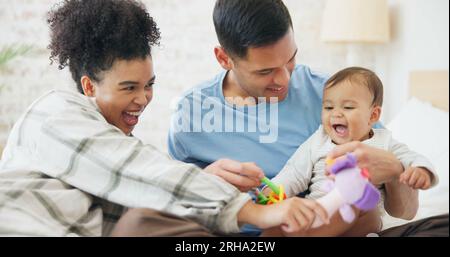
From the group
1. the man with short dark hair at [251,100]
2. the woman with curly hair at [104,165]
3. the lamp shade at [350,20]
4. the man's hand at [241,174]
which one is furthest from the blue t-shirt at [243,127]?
the lamp shade at [350,20]

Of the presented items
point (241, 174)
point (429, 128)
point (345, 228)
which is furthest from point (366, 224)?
point (429, 128)

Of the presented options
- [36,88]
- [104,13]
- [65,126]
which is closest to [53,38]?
[104,13]

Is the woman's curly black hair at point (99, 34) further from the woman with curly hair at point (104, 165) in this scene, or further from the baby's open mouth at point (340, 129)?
the baby's open mouth at point (340, 129)

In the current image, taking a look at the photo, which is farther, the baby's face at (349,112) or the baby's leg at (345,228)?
the baby's face at (349,112)

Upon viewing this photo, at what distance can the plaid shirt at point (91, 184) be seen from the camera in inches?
25.5

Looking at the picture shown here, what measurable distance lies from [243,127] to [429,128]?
0.30m

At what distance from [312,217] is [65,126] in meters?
0.35

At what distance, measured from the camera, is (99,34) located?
84 cm

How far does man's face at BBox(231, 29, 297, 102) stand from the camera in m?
0.87

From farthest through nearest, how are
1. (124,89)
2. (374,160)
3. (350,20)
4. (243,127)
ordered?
(350,20)
(243,127)
(124,89)
(374,160)

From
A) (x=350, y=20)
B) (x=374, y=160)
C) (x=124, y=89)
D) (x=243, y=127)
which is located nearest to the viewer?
(x=374, y=160)

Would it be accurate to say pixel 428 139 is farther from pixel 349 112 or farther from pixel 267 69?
pixel 267 69

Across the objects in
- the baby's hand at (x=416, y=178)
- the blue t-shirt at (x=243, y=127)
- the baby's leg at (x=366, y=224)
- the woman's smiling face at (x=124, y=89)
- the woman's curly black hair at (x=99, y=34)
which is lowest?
the baby's leg at (x=366, y=224)

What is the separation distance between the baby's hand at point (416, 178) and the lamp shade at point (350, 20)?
1.16 m
